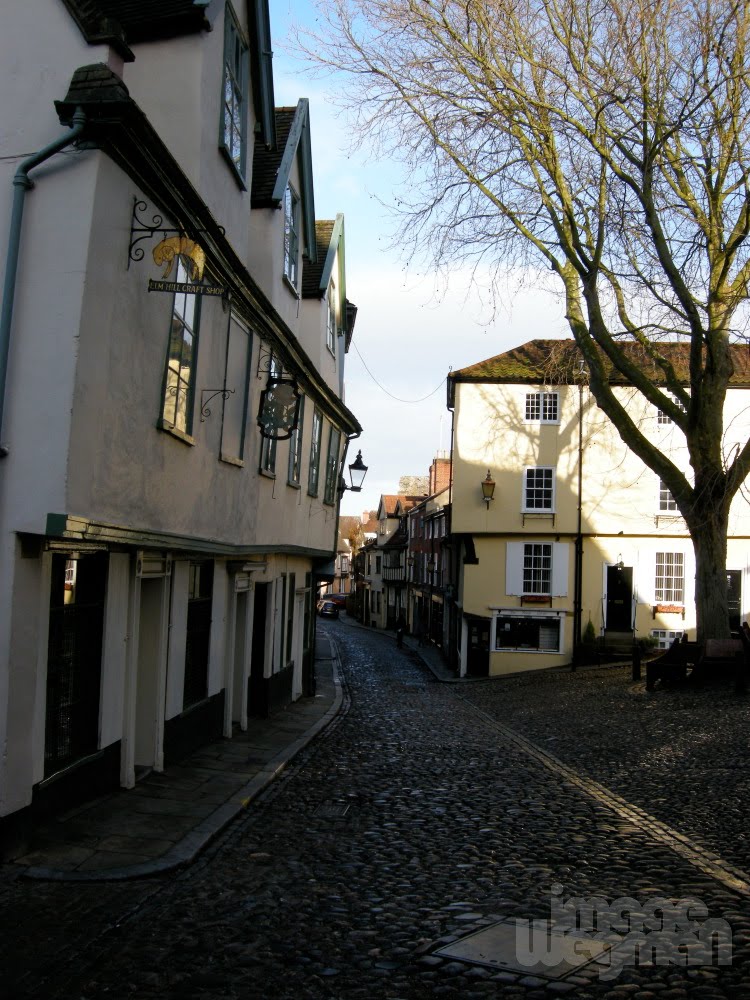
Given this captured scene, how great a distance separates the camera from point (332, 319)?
22156 millimetres

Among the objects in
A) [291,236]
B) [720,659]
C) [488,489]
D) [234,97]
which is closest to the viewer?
[234,97]

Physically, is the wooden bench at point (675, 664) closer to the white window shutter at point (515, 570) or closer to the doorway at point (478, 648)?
the white window shutter at point (515, 570)

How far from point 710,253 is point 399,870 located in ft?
49.7

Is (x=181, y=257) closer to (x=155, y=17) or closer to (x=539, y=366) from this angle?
(x=155, y=17)

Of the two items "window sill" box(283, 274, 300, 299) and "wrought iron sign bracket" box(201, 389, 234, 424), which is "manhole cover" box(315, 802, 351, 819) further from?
"window sill" box(283, 274, 300, 299)

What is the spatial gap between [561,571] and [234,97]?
23.2 metres

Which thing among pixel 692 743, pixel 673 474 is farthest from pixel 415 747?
pixel 673 474

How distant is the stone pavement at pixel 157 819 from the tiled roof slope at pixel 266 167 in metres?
Answer: 7.88

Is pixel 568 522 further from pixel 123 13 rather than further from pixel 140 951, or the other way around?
pixel 140 951

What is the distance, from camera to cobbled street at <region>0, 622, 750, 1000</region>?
5219 millimetres

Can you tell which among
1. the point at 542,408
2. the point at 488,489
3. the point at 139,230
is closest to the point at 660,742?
the point at 139,230

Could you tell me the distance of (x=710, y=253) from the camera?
1903 cm

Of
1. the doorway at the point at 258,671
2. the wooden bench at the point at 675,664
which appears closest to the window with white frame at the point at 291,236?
the doorway at the point at 258,671

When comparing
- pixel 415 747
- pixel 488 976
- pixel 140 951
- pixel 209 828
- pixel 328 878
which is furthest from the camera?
pixel 415 747
